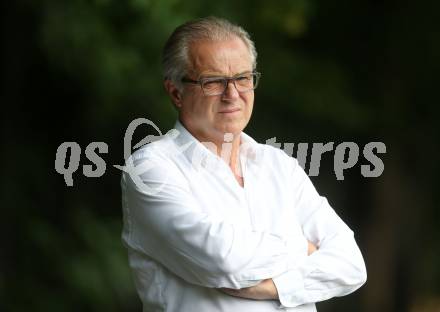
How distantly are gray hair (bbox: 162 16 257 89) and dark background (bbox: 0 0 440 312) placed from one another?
264 centimetres

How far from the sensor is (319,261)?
2963 mm

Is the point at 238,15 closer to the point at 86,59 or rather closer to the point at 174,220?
the point at 86,59

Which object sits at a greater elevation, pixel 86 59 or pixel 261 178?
pixel 86 59

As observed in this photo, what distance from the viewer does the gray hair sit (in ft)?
9.59

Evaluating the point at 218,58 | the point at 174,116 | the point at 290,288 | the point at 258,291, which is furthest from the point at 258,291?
the point at 174,116

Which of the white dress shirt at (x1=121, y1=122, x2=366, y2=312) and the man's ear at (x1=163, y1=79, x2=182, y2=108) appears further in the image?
the man's ear at (x1=163, y1=79, x2=182, y2=108)

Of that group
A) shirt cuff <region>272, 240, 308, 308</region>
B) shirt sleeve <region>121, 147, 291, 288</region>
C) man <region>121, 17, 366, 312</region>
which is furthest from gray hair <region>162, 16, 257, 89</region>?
→ shirt cuff <region>272, 240, 308, 308</region>

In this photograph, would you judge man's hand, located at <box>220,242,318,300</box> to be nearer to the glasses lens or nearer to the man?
the man

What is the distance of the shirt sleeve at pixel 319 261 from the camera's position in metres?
2.88

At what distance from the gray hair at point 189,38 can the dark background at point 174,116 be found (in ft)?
8.67
